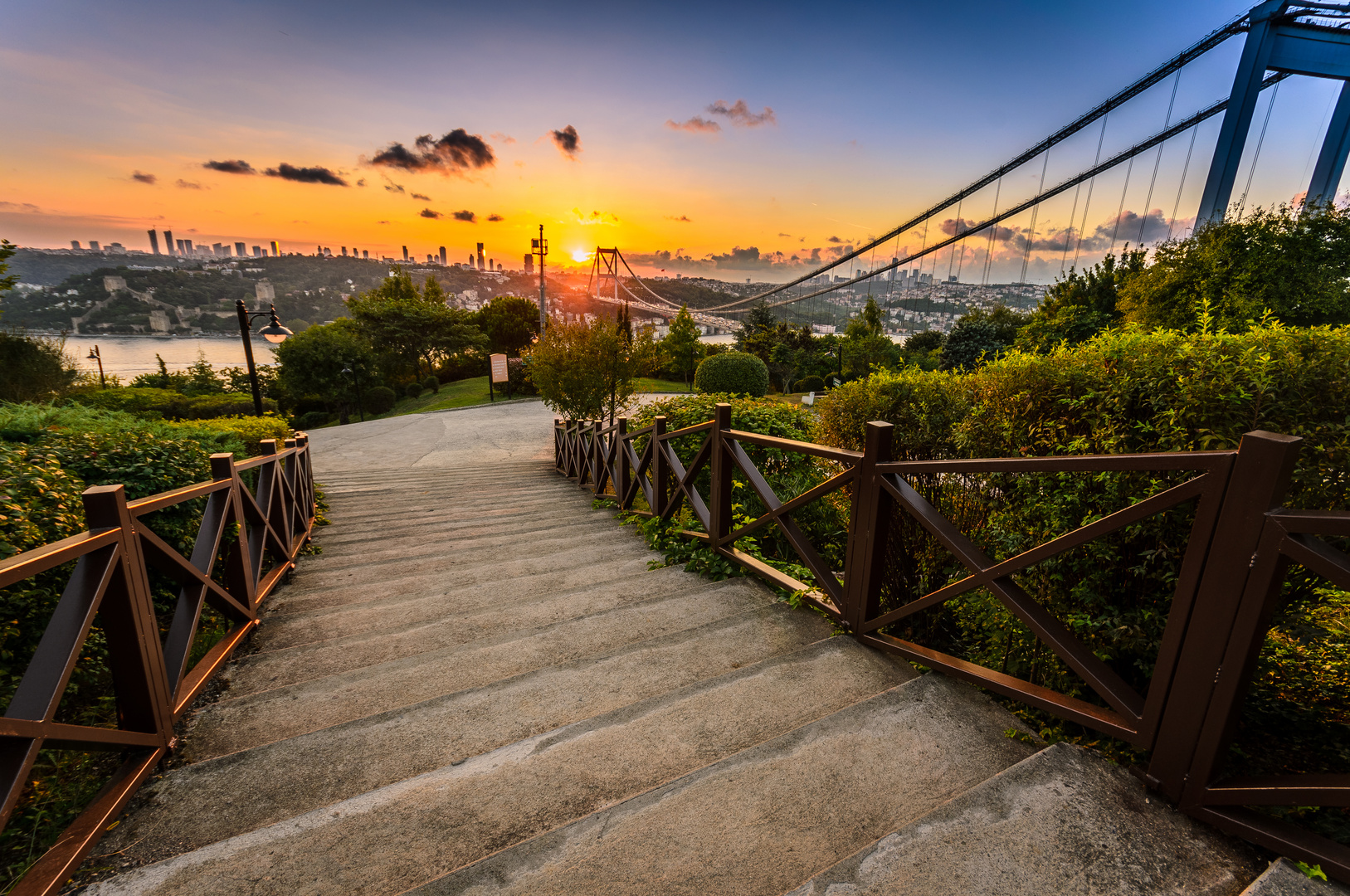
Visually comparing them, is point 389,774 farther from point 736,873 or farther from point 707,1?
point 707,1

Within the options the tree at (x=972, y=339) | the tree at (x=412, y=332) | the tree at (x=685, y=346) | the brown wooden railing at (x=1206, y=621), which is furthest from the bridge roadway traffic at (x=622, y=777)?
the tree at (x=412, y=332)

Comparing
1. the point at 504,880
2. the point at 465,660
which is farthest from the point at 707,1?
the point at 504,880

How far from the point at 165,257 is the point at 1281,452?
182406mm

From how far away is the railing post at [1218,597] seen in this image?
121 cm

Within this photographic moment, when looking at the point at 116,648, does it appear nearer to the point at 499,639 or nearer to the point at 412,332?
the point at 499,639

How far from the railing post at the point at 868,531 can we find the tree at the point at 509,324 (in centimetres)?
3743

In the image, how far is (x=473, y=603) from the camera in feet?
10.5

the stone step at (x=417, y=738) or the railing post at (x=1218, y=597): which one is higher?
the railing post at (x=1218, y=597)

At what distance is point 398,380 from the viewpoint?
3222cm

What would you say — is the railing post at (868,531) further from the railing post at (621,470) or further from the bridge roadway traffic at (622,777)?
the railing post at (621,470)

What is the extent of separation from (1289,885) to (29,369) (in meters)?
29.0

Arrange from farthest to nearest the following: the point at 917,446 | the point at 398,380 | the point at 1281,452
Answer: the point at 398,380 < the point at 917,446 < the point at 1281,452

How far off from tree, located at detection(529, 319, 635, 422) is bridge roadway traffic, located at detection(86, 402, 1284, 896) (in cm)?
1121

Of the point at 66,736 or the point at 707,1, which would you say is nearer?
the point at 66,736
